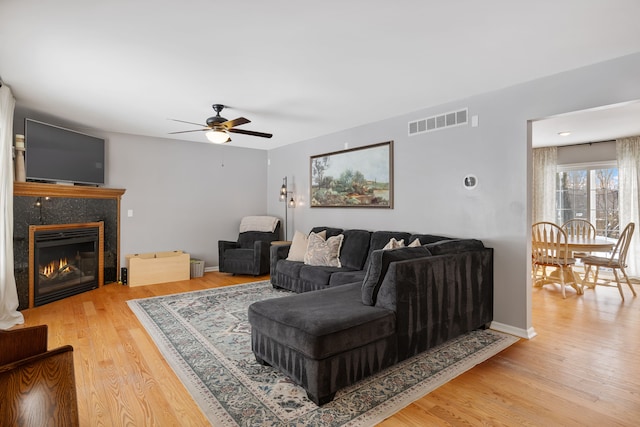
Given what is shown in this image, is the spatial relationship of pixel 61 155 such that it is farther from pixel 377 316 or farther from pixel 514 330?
pixel 514 330

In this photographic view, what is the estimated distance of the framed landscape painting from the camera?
4676mm

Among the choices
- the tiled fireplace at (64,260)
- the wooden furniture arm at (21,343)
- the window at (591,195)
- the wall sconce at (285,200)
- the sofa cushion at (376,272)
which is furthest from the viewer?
the wall sconce at (285,200)

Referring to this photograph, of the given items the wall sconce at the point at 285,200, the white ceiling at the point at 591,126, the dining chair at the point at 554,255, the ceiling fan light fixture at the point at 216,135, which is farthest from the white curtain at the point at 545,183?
the ceiling fan light fixture at the point at 216,135

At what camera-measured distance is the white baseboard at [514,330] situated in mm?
3246

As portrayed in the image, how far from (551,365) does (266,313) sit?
227cm

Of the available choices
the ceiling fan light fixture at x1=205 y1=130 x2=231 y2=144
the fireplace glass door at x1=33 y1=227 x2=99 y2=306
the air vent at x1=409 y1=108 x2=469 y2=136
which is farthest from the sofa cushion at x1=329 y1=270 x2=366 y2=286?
the fireplace glass door at x1=33 y1=227 x2=99 y2=306

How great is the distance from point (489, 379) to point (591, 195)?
5.64 m

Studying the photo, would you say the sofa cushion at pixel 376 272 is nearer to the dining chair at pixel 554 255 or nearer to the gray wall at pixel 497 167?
the gray wall at pixel 497 167

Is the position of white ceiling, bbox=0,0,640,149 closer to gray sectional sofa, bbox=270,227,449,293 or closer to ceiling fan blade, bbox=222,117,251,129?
ceiling fan blade, bbox=222,117,251,129

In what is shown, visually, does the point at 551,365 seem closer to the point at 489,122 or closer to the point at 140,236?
the point at 489,122

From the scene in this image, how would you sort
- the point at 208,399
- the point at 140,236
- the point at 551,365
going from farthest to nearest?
1. the point at 140,236
2. the point at 551,365
3. the point at 208,399

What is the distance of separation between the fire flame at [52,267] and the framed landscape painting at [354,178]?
12.3 feet

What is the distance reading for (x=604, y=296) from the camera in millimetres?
4703

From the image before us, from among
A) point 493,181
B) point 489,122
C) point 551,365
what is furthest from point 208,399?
point 489,122
